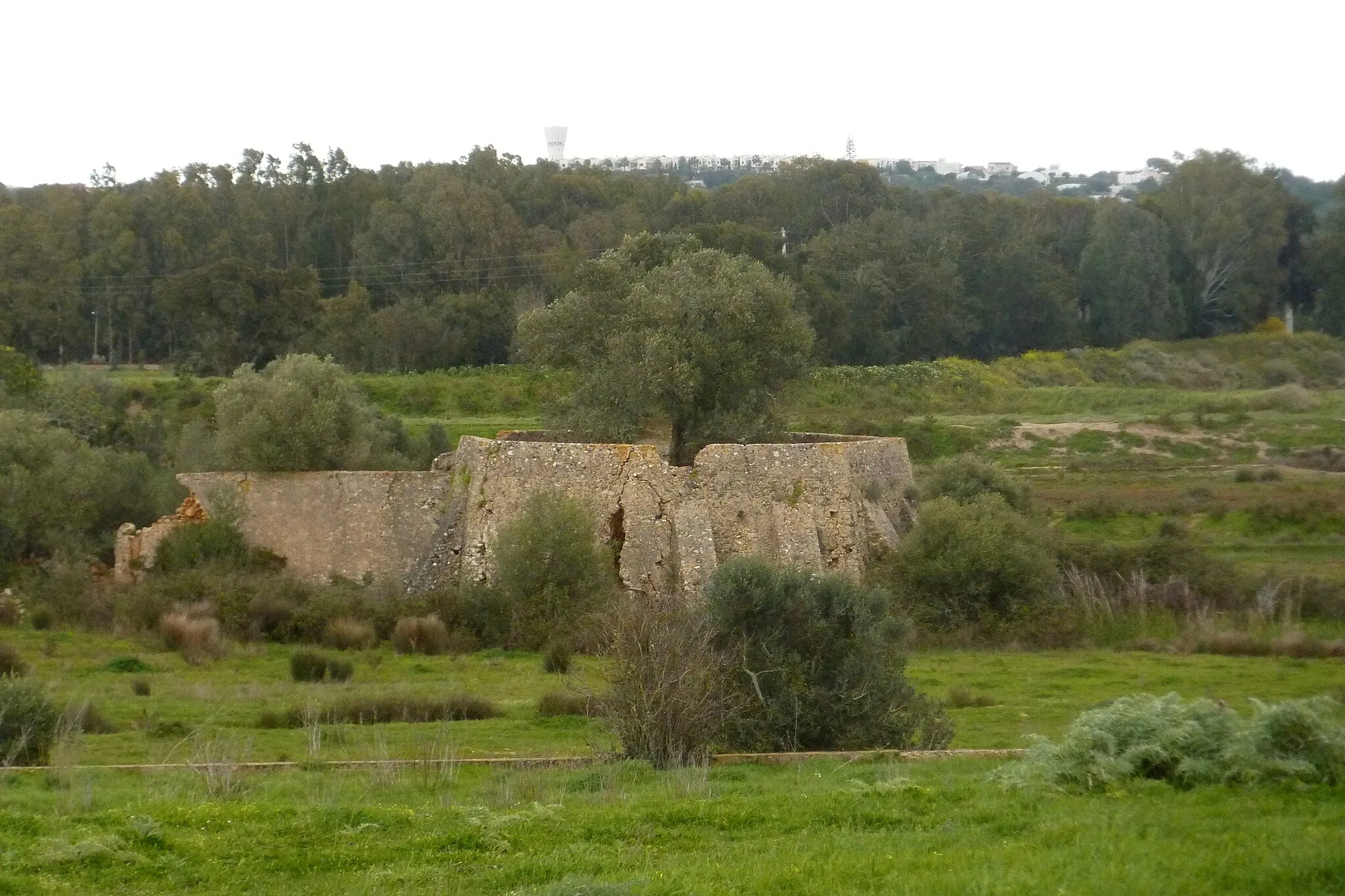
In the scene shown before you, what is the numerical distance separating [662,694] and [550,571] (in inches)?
440

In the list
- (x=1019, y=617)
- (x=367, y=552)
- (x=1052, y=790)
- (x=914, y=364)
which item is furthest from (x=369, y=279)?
(x=1052, y=790)

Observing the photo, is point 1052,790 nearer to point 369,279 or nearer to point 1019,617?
point 1019,617

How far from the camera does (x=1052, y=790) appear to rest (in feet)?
29.7

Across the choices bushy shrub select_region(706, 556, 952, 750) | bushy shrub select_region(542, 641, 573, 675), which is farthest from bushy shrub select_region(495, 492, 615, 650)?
bushy shrub select_region(706, 556, 952, 750)

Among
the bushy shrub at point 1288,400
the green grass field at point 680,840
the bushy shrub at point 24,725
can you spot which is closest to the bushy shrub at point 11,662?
the bushy shrub at point 24,725

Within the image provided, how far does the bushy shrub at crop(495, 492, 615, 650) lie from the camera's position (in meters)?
22.8

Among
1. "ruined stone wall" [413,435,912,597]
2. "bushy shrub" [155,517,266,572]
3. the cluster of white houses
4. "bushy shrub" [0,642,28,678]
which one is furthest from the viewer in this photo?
the cluster of white houses

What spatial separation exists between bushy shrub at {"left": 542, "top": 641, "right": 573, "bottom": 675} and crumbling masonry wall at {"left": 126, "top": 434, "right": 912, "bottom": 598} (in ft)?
7.94

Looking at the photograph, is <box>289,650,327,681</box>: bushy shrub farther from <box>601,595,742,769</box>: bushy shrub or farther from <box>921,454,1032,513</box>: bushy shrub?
<box>921,454,1032,513</box>: bushy shrub

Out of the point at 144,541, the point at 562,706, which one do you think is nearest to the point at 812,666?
the point at 562,706

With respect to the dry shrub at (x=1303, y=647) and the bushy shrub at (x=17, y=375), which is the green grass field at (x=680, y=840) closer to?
the dry shrub at (x=1303, y=647)

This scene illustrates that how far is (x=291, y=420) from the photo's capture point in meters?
25.7

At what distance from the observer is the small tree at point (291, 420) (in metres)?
25.5

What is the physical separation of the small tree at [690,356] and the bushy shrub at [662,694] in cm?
1429
